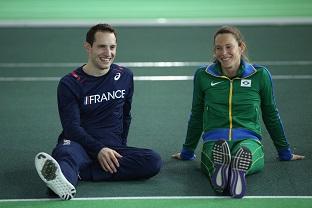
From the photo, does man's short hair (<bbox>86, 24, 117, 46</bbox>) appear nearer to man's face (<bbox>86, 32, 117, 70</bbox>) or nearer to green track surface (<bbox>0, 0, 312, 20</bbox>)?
man's face (<bbox>86, 32, 117, 70</bbox>)

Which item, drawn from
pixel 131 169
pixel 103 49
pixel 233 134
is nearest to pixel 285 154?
pixel 233 134

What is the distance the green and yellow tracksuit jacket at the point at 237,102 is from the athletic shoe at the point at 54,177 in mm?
1258

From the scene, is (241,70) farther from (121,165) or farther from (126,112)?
(121,165)

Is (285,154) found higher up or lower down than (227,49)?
lower down

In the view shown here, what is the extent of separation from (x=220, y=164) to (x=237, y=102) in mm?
630

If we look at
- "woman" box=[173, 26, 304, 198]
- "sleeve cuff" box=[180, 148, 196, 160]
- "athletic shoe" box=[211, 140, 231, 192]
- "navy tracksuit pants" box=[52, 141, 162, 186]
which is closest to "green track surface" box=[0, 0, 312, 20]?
"sleeve cuff" box=[180, 148, 196, 160]

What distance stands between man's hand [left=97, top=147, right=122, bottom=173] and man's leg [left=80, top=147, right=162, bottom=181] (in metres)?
0.05

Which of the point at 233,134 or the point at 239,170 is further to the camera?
the point at 233,134

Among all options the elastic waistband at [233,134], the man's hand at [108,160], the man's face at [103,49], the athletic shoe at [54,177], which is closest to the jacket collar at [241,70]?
the elastic waistband at [233,134]

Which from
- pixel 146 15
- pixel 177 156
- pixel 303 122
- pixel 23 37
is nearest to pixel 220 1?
pixel 146 15

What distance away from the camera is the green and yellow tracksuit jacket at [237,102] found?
581 centimetres

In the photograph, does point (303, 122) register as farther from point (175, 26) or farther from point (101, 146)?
point (175, 26)

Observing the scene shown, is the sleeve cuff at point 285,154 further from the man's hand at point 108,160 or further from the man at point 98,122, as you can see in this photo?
the man's hand at point 108,160

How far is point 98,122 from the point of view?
5.86 meters
